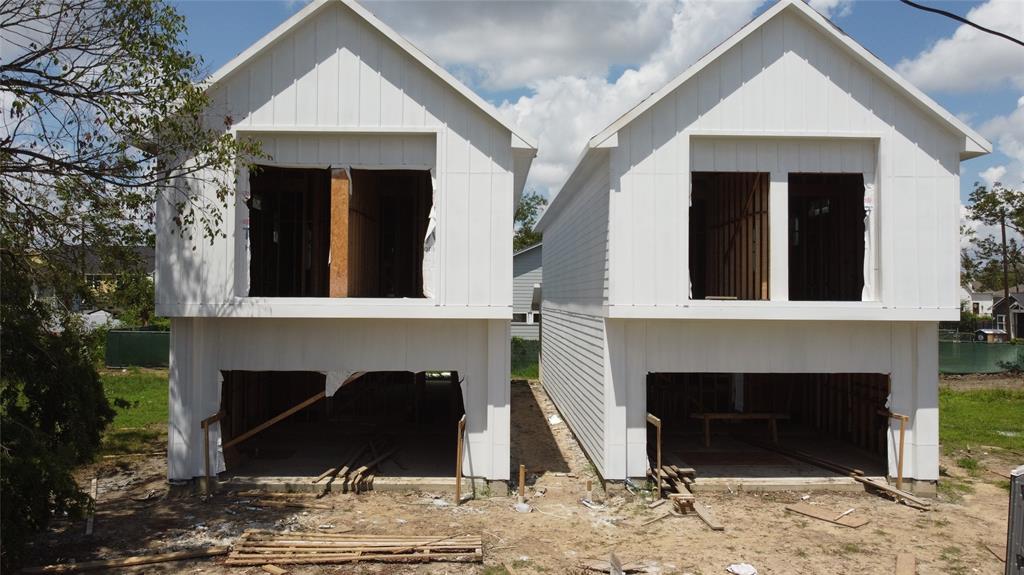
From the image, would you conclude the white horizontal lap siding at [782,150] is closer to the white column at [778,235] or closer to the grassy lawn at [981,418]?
the white column at [778,235]

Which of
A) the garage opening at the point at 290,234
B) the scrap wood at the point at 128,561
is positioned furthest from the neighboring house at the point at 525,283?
the scrap wood at the point at 128,561

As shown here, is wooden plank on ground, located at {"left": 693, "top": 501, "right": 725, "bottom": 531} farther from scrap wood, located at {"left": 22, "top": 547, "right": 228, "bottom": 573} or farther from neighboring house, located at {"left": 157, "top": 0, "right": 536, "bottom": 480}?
scrap wood, located at {"left": 22, "top": 547, "right": 228, "bottom": 573}

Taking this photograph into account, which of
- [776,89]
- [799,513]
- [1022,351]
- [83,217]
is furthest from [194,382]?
[1022,351]

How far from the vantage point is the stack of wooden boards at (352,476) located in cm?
1103

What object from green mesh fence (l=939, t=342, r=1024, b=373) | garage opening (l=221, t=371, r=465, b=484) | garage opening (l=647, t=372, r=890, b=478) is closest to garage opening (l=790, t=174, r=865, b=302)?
garage opening (l=647, t=372, r=890, b=478)

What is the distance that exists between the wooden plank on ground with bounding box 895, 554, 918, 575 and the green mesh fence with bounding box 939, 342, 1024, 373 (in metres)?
24.3

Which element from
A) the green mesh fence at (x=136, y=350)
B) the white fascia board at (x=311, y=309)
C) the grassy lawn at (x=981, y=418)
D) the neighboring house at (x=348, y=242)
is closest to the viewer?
the white fascia board at (x=311, y=309)

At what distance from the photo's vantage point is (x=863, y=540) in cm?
910

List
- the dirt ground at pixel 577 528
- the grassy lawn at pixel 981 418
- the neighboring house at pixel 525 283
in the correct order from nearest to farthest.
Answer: the dirt ground at pixel 577 528 → the grassy lawn at pixel 981 418 → the neighboring house at pixel 525 283

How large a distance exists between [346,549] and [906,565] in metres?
6.89

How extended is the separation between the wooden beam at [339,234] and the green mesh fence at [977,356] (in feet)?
91.0

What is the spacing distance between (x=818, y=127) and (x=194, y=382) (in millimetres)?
11006

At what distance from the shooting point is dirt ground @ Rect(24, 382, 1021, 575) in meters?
8.23

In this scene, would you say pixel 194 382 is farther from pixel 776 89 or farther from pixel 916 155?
pixel 916 155
